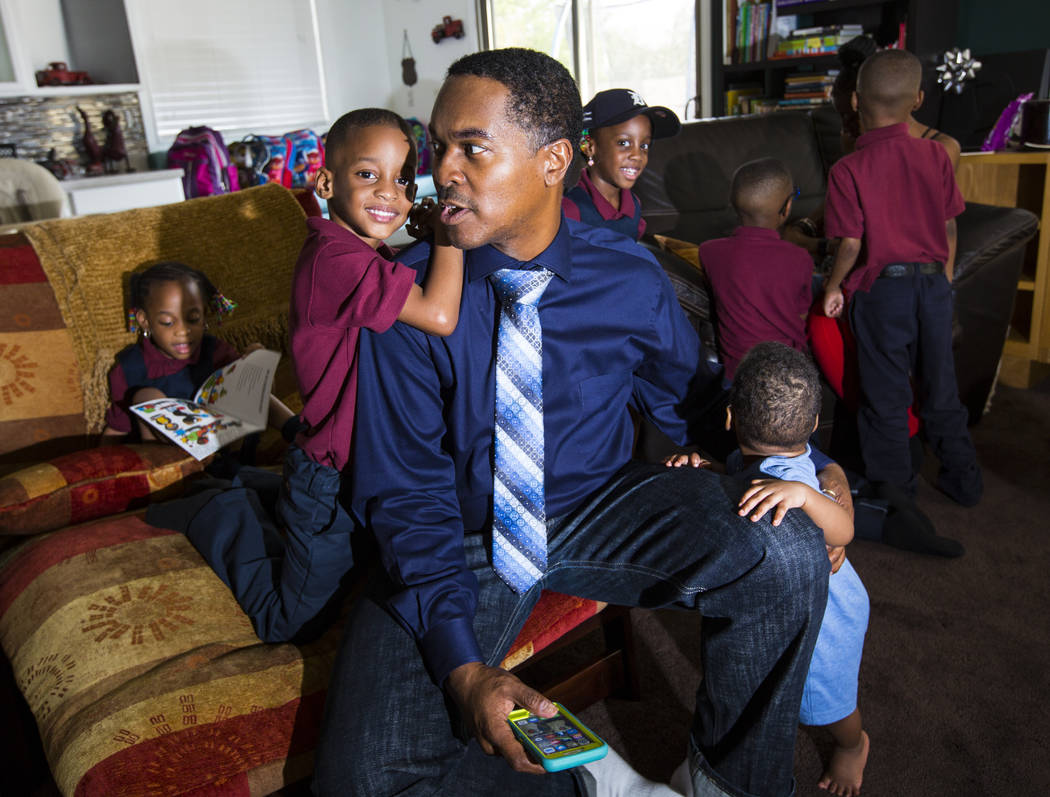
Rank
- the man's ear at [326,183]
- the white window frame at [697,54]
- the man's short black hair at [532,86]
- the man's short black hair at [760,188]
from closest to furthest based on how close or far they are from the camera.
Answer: the man's short black hair at [532,86] → the man's ear at [326,183] → the man's short black hair at [760,188] → the white window frame at [697,54]

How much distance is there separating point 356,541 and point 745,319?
1.42 metres

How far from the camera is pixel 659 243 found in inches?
109

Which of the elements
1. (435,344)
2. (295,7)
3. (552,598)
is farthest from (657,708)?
(295,7)

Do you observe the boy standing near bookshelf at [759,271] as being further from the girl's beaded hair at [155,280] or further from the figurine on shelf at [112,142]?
the figurine on shelf at [112,142]

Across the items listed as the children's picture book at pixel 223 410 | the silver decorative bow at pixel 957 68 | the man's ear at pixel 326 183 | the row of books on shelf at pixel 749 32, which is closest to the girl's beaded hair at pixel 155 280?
the children's picture book at pixel 223 410

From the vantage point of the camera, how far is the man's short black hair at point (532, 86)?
1.21 meters

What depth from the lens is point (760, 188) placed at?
7.80ft

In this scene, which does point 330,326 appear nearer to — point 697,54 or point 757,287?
point 757,287

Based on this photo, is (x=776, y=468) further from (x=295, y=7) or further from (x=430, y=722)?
(x=295, y=7)

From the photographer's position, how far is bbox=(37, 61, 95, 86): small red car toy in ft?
16.7

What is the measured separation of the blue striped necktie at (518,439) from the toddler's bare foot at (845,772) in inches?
26.3

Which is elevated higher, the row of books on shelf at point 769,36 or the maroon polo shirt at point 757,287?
the row of books on shelf at point 769,36

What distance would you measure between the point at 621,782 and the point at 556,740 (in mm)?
619

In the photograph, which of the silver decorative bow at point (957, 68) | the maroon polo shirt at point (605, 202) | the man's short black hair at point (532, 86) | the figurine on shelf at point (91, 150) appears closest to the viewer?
the man's short black hair at point (532, 86)
